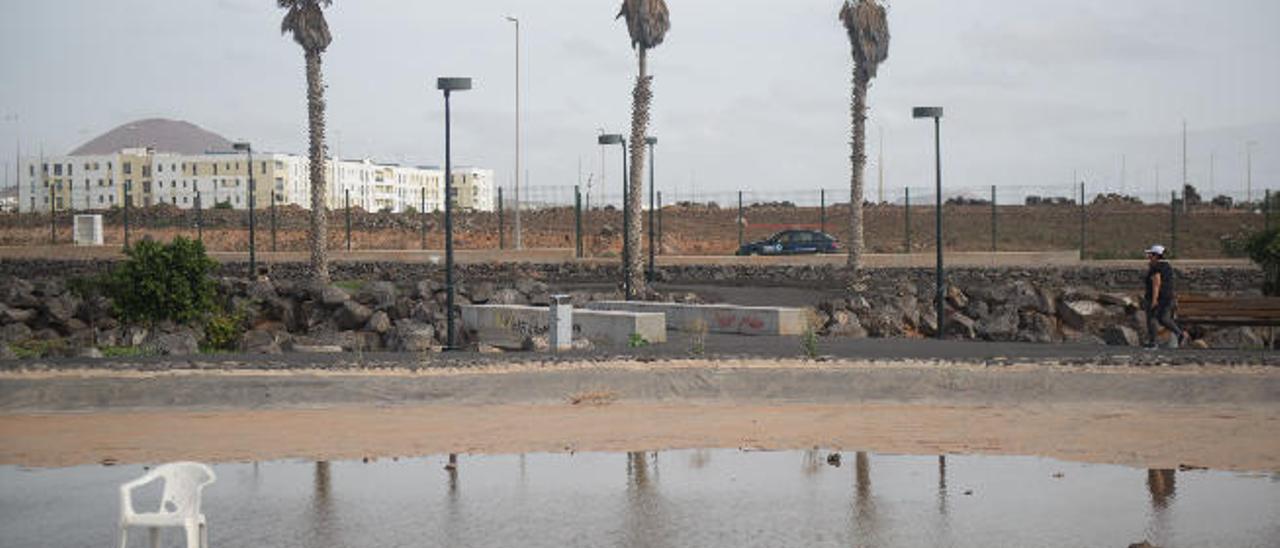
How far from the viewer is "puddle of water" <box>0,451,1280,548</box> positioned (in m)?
11.0

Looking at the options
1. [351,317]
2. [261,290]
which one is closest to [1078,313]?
[351,317]

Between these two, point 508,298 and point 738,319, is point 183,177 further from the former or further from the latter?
point 738,319

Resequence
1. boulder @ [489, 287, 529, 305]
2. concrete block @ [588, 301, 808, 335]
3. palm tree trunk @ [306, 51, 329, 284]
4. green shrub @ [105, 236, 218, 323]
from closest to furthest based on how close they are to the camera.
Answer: concrete block @ [588, 301, 808, 335]
green shrub @ [105, 236, 218, 323]
boulder @ [489, 287, 529, 305]
palm tree trunk @ [306, 51, 329, 284]

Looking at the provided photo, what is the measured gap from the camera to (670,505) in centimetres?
1226

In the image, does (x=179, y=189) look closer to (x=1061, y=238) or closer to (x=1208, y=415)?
(x=1061, y=238)

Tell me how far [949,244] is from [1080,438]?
171ft

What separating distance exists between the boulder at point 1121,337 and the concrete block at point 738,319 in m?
5.80

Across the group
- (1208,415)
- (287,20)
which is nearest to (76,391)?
(1208,415)

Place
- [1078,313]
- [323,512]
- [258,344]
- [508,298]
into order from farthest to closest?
1. [508,298]
2. [1078,313]
3. [258,344]
4. [323,512]

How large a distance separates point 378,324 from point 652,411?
1302cm

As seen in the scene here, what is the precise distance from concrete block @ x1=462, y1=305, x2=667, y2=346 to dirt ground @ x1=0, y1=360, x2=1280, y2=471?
4831mm

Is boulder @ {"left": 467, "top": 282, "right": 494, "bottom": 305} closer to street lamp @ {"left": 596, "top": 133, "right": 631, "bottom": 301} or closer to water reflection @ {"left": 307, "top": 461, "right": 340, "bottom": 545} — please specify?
street lamp @ {"left": 596, "top": 133, "right": 631, "bottom": 301}

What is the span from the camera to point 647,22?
1689 inches

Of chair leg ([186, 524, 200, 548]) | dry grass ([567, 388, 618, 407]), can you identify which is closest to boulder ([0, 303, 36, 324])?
dry grass ([567, 388, 618, 407])
